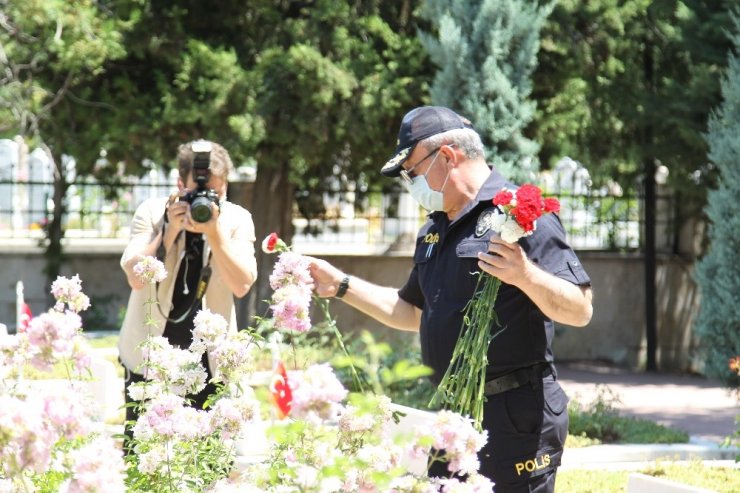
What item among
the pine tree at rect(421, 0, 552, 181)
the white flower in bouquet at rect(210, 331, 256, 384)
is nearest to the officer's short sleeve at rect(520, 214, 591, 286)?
the white flower in bouquet at rect(210, 331, 256, 384)

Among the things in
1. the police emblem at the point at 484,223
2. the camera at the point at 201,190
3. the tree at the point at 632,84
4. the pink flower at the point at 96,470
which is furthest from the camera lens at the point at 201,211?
the tree at the point at 632,84

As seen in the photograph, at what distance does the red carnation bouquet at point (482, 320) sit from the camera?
2822mm

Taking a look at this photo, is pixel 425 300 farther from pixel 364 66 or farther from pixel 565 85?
pixel 565 85

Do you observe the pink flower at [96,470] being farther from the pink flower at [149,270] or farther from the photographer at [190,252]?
the photographer at [190,252]

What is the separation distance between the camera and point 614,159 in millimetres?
12953

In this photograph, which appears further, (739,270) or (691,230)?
(691,230)

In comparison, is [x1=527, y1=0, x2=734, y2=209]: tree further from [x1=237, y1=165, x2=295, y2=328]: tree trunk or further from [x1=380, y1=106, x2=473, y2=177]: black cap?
[x1=380, y1=106, x2=473, y2=177]: black cap

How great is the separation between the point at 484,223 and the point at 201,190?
4.68ft

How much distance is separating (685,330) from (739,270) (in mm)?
5086

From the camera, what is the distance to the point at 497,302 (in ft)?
10.6

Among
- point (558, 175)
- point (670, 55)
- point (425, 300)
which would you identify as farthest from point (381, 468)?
point (558, 175)

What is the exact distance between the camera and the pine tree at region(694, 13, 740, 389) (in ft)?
29.5

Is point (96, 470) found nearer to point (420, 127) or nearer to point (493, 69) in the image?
point (420, 127)

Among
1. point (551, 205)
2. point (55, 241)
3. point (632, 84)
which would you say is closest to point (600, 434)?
point (551, 205)
